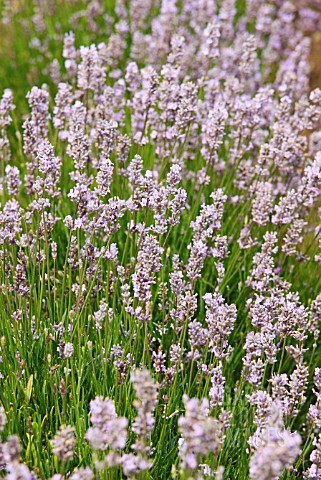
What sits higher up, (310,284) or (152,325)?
(310,284)

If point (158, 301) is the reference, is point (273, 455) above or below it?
below

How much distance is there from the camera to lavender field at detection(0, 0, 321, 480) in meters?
2.42

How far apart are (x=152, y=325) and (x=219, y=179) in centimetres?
150

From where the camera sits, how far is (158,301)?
3.54m

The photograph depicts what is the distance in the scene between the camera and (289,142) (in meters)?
3.59

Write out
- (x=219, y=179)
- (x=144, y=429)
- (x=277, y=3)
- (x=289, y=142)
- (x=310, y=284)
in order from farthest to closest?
(x=277, y=3)
(x=219, y=179)
(x=310, y=284)
(x=289, y=142)
(x=144, y=429)

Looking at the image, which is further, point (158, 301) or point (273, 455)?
point (158, 301)

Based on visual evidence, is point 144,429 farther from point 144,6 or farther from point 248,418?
point 144,6

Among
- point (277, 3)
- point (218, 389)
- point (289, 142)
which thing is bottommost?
point (218, 389)

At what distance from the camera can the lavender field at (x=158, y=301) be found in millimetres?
2422

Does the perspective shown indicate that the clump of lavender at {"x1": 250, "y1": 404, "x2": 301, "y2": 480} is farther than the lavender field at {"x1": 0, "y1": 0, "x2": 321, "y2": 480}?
No

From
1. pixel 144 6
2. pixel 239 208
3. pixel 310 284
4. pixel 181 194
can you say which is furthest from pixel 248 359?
pixel 144 6

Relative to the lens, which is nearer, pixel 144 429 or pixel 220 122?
pixel 144 429

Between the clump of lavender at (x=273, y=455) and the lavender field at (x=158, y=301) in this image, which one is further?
the lavender field at (x=158, y=301)
